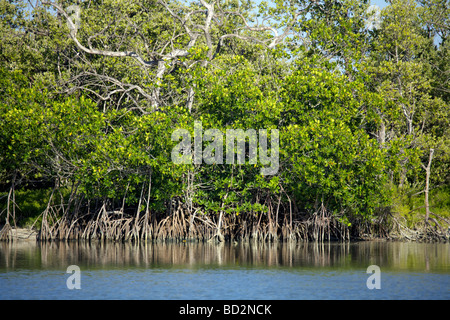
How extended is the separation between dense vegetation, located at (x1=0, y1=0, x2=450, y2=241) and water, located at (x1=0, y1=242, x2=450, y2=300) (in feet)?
4.63

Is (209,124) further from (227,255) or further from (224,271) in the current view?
(224,271)

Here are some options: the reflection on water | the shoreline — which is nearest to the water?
the reflection on water

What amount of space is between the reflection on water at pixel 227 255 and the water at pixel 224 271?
0.02 m

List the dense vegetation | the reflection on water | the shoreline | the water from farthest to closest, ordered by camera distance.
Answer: the shoreline
the dense vegetation
the reflection on water
the water

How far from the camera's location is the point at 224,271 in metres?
14.1

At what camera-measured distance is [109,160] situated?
1916cm

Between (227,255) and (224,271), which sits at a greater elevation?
(227,255)

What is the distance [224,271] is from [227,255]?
293 cm

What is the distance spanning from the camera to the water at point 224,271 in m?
11.7

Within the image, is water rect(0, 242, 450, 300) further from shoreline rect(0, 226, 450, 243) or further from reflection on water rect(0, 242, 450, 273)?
shoreline rect(0, 226, 450, 243)

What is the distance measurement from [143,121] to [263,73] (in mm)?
5684

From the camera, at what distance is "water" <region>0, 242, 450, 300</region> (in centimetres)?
1166

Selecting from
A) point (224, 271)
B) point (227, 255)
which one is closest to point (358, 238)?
point (227, 255)

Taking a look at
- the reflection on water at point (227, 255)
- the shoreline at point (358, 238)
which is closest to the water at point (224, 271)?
the reflection on water at point (227, 255)
